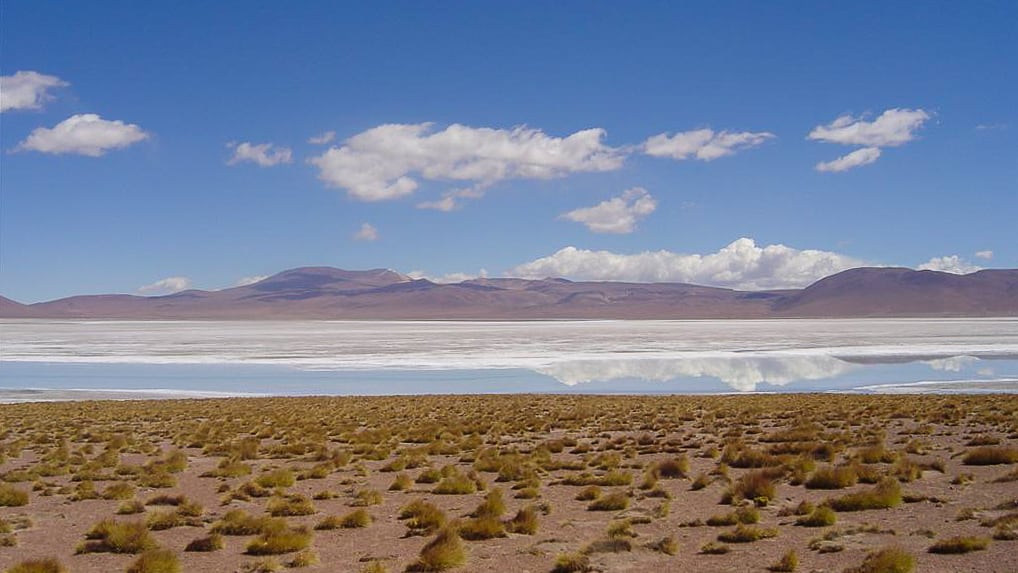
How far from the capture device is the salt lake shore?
941cm

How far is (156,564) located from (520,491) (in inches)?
229

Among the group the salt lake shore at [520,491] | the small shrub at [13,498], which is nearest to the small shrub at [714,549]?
the salt lake shore at [520,491]

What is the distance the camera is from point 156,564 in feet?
29.3

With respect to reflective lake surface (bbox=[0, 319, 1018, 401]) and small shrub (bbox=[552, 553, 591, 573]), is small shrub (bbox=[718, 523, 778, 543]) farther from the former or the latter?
reflective lake surface (bbox=[0, 319, 1018, 401])

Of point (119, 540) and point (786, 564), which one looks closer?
point (786, 564)

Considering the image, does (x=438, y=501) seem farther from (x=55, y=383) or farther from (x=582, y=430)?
(x=55, y=383)

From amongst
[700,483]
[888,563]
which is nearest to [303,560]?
[888,563]

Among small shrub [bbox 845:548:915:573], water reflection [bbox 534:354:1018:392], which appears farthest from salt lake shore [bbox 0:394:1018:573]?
water reflection [bbox 534:354:1018:392]

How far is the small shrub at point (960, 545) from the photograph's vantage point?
8.98 metres

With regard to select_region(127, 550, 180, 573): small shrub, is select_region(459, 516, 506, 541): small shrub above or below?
below

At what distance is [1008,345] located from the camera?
2515 inches

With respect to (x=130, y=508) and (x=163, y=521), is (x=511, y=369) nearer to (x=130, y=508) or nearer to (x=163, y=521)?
(x=130, y=508)

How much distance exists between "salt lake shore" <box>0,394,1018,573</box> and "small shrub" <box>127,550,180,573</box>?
20mm

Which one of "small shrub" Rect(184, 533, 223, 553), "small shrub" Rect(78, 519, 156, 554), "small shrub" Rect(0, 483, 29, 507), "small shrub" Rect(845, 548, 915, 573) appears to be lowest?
"small shrub" Rect(845, 548, 915, 573)
